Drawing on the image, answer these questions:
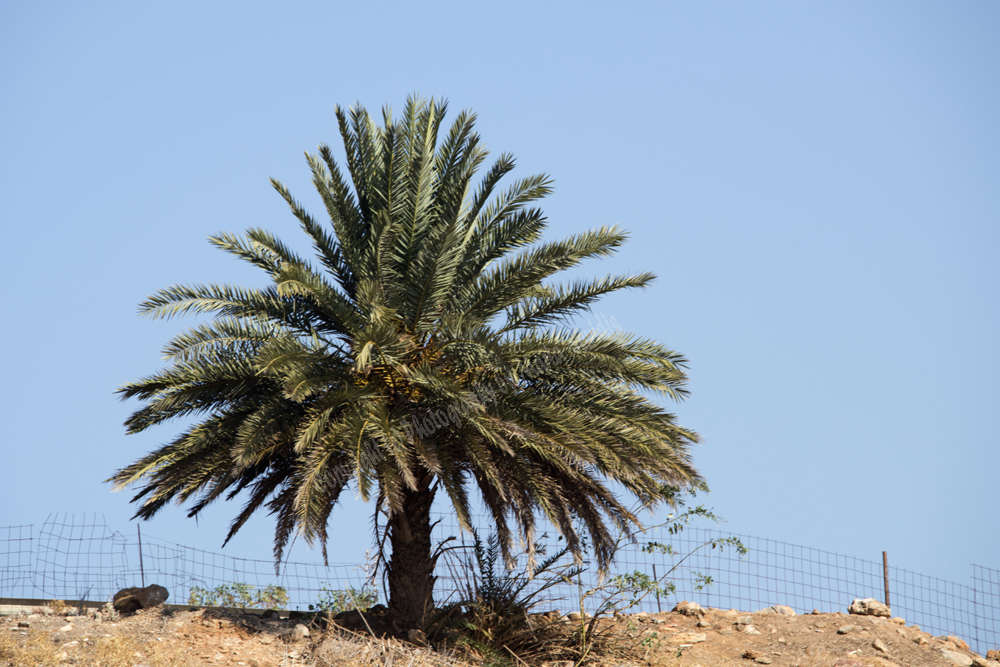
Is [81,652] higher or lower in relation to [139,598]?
lower

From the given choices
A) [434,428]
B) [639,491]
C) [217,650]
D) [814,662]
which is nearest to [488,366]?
[434,428]

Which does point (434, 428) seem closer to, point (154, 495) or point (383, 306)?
point (383, 306)

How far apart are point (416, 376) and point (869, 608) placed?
8.45 metres

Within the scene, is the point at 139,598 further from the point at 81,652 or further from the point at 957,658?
the point at 957,658

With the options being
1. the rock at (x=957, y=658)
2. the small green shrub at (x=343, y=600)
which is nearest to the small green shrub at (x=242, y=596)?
the small green shrub at (x=343, y=600)

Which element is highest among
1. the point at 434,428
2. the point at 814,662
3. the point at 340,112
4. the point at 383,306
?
the point at 340,112

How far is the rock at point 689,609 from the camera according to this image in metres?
14.6

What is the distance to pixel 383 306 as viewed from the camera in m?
11.4

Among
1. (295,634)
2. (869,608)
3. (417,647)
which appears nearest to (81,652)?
(295,634)

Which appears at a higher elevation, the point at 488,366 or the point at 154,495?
the point at 488,366

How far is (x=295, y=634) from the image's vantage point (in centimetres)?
1228

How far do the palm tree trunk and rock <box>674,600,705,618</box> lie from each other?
4.48 m

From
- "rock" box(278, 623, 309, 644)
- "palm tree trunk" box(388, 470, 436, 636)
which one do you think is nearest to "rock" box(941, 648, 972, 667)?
"palm tree trunk" box(388, 470, 436, 636)

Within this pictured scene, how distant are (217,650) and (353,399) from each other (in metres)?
3.73
